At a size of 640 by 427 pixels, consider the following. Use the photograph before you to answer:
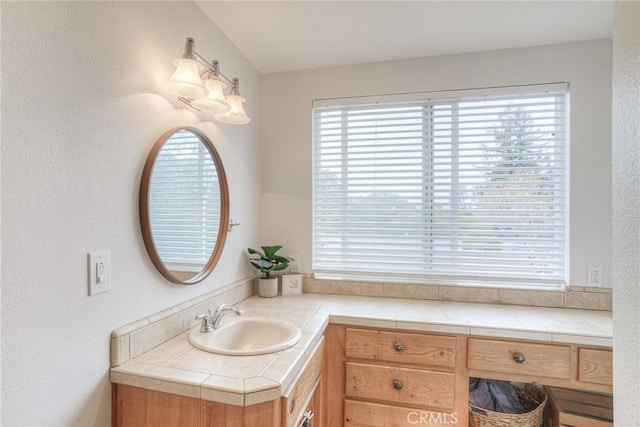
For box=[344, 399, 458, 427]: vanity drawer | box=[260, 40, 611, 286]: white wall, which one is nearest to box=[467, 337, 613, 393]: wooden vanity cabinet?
box=[344, 399, 458, 427]: vanity drawer

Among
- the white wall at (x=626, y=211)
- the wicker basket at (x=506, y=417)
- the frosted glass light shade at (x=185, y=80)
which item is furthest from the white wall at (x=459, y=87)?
the white wall at (x=626, y=211)

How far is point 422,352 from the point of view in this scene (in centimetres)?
147

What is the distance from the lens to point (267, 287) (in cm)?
189

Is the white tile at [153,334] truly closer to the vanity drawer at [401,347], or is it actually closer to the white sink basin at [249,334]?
the white sink basin at [249,334]

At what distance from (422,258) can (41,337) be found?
5.94 feet

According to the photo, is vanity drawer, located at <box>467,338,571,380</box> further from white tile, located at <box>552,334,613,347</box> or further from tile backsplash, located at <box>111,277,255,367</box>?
tile backsplash, located at <box>111,277,255,367</box>

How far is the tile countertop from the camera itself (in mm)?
932

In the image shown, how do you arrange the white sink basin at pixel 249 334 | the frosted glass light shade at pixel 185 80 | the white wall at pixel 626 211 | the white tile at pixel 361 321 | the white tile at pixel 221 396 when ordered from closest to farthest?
1. the white wall at pixel 626 211
2. the white tile at pixel 221 396
3. the frosted glass light shade at pixel 185 80
4. the white sink basin at pixel 249 334
5. the white tile at pixel 361 321

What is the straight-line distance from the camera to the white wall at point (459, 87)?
1672 millimetres

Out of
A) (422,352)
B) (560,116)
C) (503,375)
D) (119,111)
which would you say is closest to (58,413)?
(119,111)

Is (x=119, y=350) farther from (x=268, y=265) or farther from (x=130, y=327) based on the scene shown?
(x=268, y=265)

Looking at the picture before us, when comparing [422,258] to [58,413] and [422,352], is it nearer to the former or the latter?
[422,352]

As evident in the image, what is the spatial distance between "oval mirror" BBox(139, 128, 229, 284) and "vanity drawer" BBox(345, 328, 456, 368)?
0.86 m

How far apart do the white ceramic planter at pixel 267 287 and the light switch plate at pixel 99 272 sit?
1.00 meters
